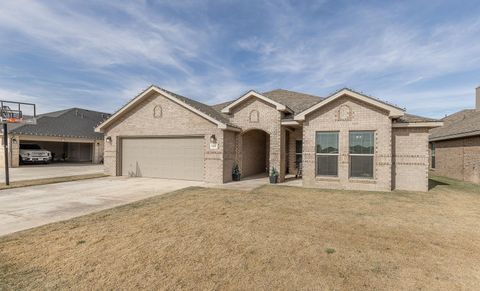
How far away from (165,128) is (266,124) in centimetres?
674

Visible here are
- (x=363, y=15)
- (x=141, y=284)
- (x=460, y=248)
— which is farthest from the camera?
(x=363, y=15)

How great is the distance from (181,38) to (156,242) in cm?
1244

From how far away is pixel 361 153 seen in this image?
12031 mm

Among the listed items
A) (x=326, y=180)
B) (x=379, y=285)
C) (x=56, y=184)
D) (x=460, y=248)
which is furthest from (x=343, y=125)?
(x=56, y=184)

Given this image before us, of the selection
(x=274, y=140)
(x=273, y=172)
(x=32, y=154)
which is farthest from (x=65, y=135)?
(x=273, y=172)

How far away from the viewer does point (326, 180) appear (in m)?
12.6

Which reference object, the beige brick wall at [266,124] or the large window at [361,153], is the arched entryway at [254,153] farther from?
the large window at [361,153]

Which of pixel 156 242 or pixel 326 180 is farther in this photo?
pixel 326 180

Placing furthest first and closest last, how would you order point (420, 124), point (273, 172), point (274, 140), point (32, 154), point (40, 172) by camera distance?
point (32, 154)
point (40, 172)
point (274, 140)
point (273, 172)
point (420, 124)

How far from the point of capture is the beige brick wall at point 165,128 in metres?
14.2

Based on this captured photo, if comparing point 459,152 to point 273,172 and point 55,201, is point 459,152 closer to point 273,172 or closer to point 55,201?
point 273,172

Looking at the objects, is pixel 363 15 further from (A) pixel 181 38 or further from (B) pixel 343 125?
(A) pixel 181 38

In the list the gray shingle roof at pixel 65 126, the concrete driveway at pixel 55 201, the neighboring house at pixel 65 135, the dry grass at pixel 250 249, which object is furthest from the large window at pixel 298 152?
the gray shingle roof at pixel 65 126

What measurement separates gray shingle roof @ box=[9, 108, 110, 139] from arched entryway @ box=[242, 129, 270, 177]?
68.9 feet
